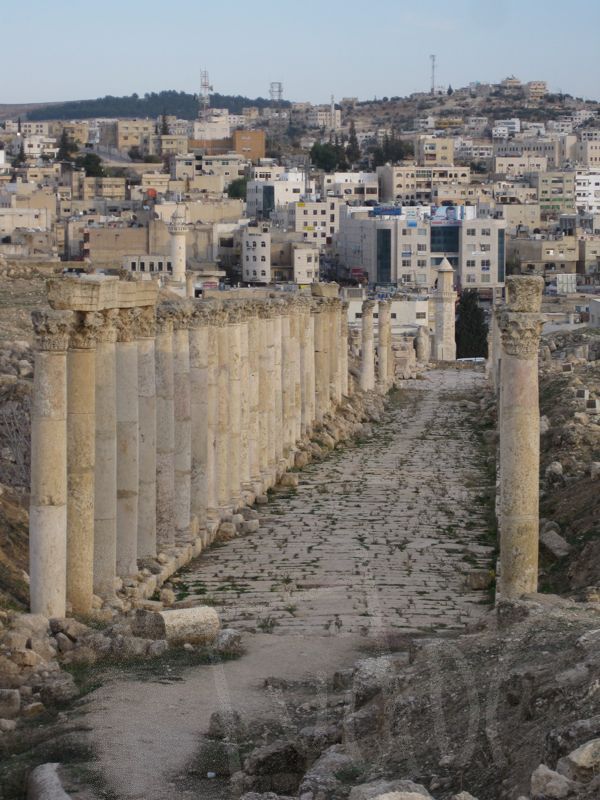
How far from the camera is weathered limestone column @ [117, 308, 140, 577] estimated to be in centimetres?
2188

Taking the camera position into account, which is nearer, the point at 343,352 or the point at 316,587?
the point at 316,587

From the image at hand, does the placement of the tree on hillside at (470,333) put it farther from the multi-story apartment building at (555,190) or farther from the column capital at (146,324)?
the multi-story apartment building at (555,190)

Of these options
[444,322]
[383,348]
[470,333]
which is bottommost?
[470,333]

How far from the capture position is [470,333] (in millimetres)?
88125

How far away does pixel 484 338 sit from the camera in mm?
87625

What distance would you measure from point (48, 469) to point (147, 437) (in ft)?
15.5

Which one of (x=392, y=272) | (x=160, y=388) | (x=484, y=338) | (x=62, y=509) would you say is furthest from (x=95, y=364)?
(x=392, y=272)

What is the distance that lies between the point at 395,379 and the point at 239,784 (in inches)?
1823

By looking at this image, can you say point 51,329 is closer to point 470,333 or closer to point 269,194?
point 470,333

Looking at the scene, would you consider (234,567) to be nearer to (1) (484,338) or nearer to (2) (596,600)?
(2) (596,600)

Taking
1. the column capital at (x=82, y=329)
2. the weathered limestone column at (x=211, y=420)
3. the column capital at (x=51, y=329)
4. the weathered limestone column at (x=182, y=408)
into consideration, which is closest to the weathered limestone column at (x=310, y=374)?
the weathered limestone column at (x=211, y=420)

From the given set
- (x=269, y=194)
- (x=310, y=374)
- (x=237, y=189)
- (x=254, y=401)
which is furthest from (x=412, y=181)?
(x=254, y=401)

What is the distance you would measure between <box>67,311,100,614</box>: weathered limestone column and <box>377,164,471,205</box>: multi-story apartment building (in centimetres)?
14347

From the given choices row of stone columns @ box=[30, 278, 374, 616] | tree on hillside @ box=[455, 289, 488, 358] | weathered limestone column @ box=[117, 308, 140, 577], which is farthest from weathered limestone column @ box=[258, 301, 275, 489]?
tree on hillside @ box=[455, 289, 488, 358]
